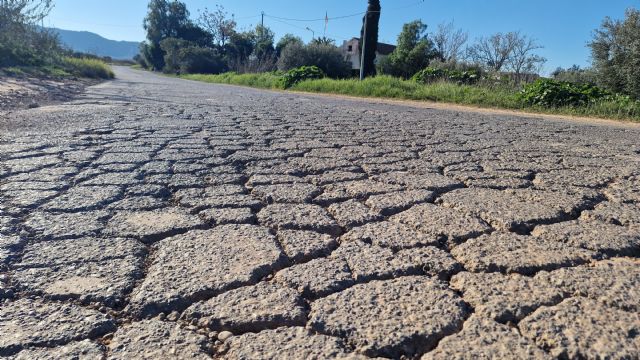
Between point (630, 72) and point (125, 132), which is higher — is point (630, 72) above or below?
above

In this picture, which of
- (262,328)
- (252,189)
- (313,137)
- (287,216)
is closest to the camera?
(262,328)

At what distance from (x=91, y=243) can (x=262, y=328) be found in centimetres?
85

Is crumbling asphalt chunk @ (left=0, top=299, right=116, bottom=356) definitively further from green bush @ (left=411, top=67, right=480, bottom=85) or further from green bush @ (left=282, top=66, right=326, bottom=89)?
green bush @ (left=282, top=66, right=326, bottom=89)

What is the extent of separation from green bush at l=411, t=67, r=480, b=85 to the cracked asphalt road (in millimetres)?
10504

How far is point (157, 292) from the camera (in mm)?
1363

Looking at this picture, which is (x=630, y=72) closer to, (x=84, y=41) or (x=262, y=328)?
(x=262, y=328)

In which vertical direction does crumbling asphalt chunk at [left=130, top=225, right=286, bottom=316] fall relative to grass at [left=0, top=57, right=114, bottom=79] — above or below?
below

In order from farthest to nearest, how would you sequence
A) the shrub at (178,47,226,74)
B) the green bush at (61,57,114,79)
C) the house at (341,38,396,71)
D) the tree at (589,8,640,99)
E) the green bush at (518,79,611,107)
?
1. the house at (341,38,396,71)
2. the shrub at (178,47,226,74)
3. the green bush at (61,57,114,79)
4. the tree at (589,8,640,99)
5. the green bush at (518,79,611,107)

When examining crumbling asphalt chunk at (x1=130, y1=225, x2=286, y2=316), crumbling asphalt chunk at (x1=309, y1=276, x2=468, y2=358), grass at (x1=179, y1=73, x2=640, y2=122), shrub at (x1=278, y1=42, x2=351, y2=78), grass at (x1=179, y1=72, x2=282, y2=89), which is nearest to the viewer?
crumbling asphalt chunk at (x1=309, y1=276, x2=468, y2=358)

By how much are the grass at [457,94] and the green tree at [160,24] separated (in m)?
44.5

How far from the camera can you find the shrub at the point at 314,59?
22.7 metres

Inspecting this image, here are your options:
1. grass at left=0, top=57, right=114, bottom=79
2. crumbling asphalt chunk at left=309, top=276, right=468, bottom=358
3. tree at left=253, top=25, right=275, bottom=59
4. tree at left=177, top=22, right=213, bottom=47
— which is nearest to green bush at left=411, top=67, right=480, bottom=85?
grass at left=0, top=57, right=114, bottom=79

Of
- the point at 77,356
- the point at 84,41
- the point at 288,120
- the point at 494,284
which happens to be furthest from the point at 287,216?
the point at 84,41

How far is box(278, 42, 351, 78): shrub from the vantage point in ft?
74.5
